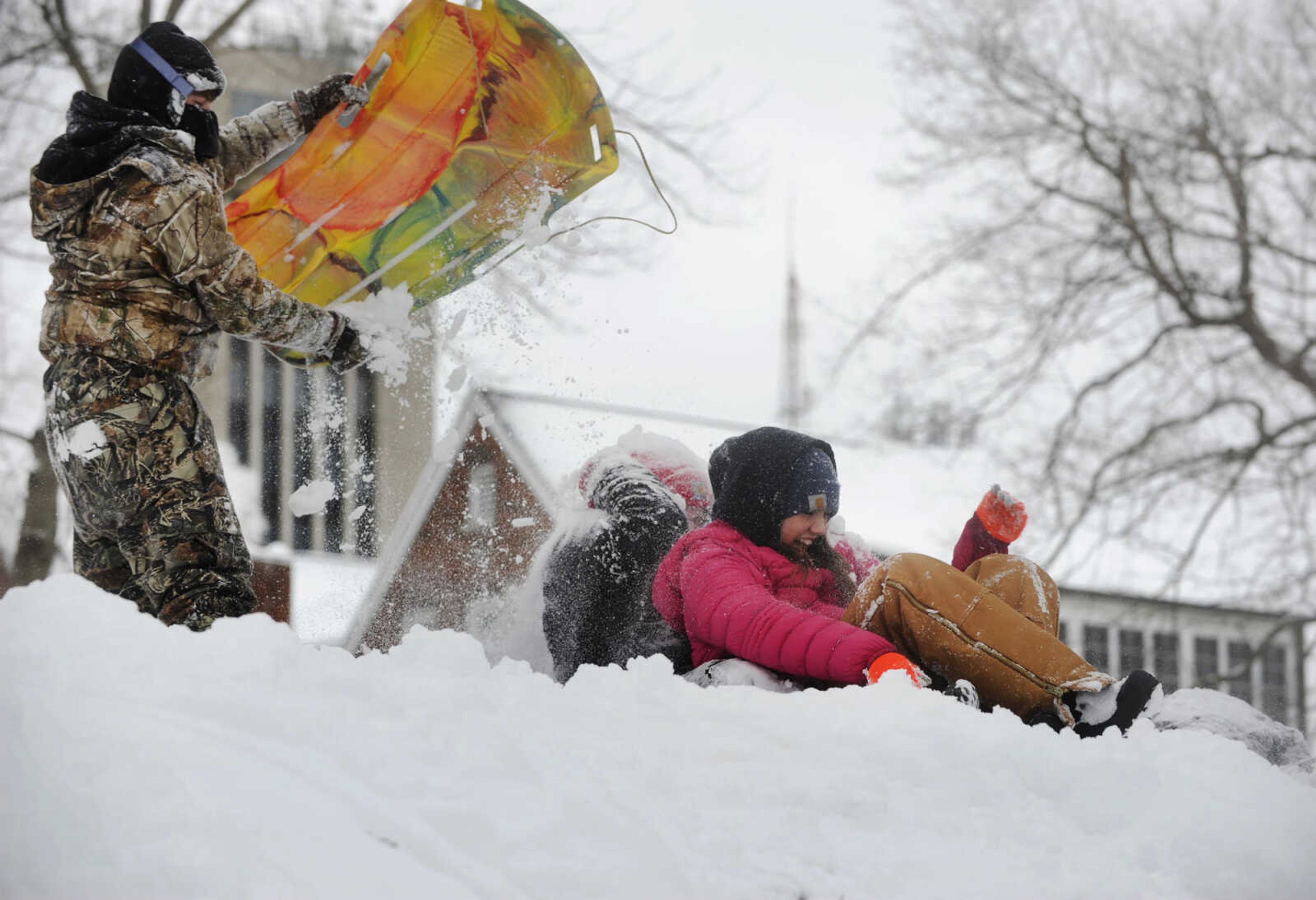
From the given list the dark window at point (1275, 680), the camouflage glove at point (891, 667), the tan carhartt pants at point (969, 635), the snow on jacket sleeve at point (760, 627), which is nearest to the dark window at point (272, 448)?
the snow on jacket sleeve at point (760, 627)

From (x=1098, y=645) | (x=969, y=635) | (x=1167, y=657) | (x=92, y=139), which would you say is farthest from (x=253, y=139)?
(x=1167, y=657)

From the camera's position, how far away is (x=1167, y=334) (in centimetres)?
1000

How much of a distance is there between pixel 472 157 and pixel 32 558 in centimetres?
510

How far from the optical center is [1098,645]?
10.5 metres

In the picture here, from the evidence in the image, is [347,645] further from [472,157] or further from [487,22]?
[487,22]

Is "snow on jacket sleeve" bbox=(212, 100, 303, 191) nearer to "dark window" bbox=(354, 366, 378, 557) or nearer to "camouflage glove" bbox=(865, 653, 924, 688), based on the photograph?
"dark window" bbox=(354, 366, 378, 557)

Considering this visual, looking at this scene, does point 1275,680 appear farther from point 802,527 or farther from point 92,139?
point 92,139

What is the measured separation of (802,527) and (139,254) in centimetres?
155

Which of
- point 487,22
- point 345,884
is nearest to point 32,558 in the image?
point 487,22

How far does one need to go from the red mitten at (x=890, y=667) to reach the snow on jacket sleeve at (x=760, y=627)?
24 mm

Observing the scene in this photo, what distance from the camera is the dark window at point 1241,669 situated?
8898 mm

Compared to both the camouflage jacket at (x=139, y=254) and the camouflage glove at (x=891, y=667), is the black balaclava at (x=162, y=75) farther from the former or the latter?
the camouflage glove at (x=891, y=667)

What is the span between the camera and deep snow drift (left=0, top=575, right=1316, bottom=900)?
143cm

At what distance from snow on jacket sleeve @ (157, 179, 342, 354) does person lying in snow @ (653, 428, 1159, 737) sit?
1033mm
